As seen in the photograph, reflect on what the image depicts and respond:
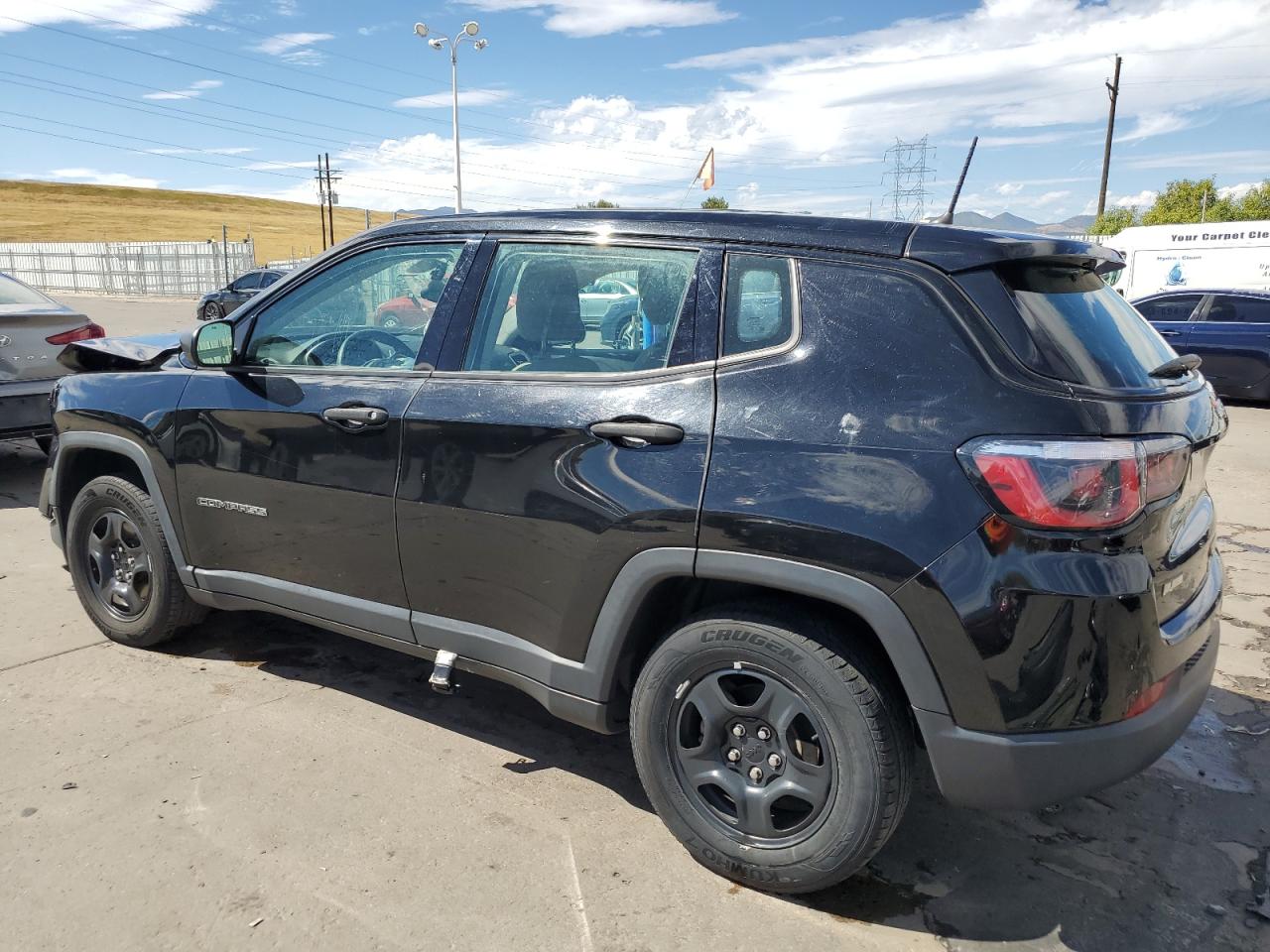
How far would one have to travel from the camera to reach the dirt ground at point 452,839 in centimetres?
247

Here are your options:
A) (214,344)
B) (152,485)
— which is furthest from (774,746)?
(152,485)

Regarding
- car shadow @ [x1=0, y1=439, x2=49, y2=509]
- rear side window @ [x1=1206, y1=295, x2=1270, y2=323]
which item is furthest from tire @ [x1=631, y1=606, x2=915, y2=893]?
rear side window @ [x1=1206, y1=295, x2=1270, y2=323]

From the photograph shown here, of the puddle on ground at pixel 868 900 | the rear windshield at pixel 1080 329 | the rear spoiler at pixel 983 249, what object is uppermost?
the rear spoiler at pixel 983 249

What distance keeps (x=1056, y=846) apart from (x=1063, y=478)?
4.50 feet

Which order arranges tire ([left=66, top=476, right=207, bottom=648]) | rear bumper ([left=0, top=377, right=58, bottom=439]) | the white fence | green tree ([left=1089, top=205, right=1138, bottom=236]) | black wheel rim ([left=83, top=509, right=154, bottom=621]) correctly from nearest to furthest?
1. tire ([left=66, top=476, right=207, bottom=648])
2. black wheel rim ([left=83, top=509, right=154, bottom=621])
3. rear bumper ([left=0, top=377, right=58, bottom=439])
4. green tree ([left=1089, top=205, right=1138, bottom=236])
5. the white fence

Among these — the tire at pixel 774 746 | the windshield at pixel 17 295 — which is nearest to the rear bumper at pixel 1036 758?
the tire at pixel 774 746

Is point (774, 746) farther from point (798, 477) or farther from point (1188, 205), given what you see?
point (1188, 205)

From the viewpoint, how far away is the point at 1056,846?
9.45 ft

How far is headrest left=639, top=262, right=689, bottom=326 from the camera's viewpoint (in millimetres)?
2713

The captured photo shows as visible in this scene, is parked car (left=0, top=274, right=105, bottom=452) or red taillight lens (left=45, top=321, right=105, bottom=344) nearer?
parked car (left=0, top=274, right=105, bottom=452)

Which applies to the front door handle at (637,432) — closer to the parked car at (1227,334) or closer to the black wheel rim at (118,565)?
the black wheel rim at (118,565)

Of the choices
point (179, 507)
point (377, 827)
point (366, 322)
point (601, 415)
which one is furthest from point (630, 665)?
point (179, 507)

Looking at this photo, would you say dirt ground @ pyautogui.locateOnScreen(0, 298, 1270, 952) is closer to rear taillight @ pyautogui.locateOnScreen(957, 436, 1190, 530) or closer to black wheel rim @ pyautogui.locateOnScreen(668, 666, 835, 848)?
black wheel rim @ pyautogui.locateOnScreen(668, 666, 835, 848)

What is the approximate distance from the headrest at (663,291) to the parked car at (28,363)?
18.9 feet
